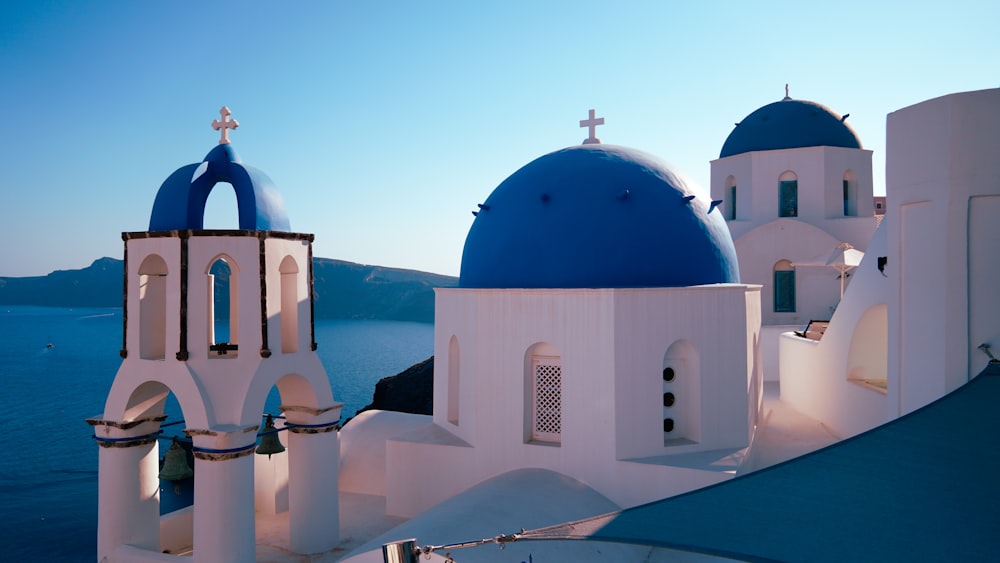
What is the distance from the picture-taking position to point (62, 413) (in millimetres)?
43562

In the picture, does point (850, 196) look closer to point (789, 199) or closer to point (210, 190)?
point (789, 199)

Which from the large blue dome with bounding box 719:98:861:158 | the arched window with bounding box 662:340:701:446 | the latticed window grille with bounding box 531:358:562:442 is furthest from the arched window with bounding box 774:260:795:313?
the latticed window grille with bounding box 531:358:562:442

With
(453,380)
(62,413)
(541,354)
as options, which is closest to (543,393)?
(541,354)

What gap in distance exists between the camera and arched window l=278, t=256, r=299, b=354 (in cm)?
820

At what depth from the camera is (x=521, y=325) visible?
9.02 meters

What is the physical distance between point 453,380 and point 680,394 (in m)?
3.62

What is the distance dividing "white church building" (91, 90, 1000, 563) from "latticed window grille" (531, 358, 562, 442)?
0.03 metres

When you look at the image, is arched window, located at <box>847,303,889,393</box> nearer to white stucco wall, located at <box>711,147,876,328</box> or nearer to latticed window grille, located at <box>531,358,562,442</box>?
latticed window grille, located at <box>531,358,562,442</box>

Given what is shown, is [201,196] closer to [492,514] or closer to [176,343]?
[176,343]

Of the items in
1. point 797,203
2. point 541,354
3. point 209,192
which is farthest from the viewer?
point 797,203

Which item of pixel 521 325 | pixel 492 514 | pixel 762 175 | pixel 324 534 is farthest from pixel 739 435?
pixel 762 175

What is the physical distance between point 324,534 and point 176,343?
10.5 ft

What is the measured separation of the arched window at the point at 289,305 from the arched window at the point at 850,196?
1772cm

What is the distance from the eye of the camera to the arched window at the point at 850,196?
63.9ft
